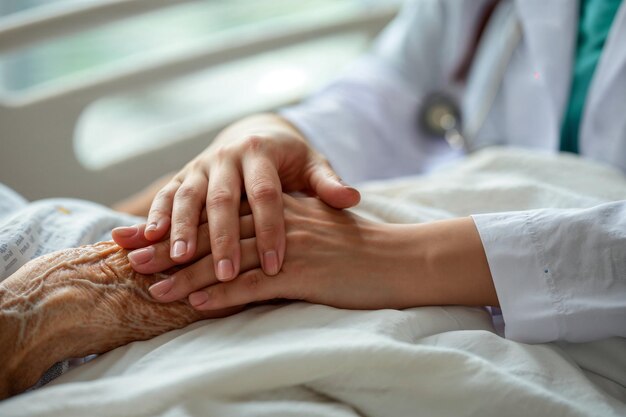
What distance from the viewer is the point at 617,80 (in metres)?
1.05

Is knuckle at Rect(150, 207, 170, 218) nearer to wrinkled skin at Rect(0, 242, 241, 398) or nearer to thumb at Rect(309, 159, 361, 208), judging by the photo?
wrinkled skin at Rect(0, 242, 241, 398)

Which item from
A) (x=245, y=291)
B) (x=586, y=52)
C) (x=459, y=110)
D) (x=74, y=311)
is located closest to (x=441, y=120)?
(x=459, y=110)

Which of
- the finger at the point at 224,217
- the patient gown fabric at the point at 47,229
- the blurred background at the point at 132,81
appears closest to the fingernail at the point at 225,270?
the finger at the point at 224,217

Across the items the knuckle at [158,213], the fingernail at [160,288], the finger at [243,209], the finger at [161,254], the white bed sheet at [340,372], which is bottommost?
the white bed sheet at [340,372]

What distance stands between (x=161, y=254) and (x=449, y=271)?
34 cm

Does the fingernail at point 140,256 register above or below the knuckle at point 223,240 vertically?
below

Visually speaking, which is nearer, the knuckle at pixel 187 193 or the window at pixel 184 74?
the knuckle at pixel 187 193

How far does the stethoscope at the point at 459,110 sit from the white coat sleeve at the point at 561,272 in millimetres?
570

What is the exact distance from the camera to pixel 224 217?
0.75m

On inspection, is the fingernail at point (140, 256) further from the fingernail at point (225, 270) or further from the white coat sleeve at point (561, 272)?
the white coat sleeve at point (561, 272)

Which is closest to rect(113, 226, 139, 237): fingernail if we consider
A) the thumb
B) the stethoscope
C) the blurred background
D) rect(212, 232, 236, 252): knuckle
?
rect(212, 232, 236, 252): knuckle

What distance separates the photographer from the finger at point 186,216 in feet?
2.38

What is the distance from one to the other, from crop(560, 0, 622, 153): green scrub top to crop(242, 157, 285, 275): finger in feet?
2.08

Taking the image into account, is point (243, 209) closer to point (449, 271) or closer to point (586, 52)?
point (449, 271)
